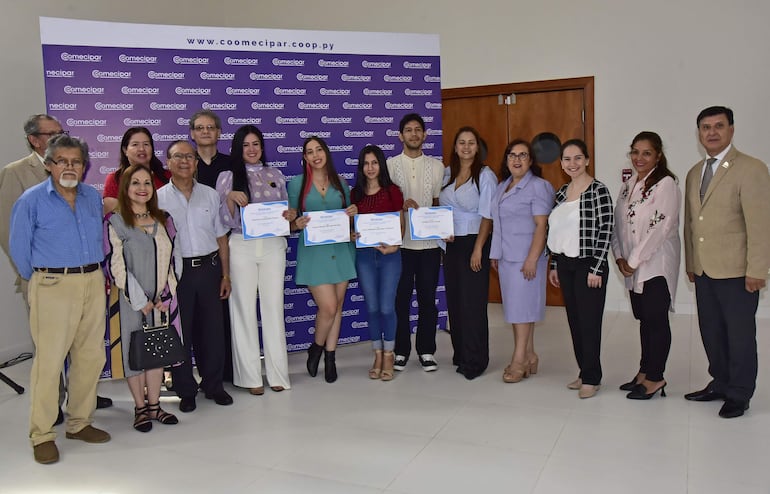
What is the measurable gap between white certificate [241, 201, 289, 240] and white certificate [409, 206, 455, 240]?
857 millimetres

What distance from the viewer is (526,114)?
→ 6.62 meters

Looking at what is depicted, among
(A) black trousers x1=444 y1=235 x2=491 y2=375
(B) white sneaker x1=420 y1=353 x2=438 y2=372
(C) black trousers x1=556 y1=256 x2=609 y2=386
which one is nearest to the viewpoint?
(C) black trousers x1=556 y1=256 x2=609 y2=386

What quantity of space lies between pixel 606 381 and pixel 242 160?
277 centimetres

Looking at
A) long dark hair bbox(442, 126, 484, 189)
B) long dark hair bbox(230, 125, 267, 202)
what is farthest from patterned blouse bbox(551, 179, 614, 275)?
long dark hair bbox(230, 125, 267, 202)

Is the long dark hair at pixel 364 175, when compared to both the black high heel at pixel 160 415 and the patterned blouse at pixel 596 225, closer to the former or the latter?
the patterned blouse at pixel 596 225

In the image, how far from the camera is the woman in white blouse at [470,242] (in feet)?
14.0

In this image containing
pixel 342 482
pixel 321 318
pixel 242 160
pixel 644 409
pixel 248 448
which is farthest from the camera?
pixel 321 318

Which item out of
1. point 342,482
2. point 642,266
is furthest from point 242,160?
point 642,266

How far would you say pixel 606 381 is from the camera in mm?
4250

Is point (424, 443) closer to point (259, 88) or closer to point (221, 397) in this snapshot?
point (221, 397)

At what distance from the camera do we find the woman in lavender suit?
4.05 meters

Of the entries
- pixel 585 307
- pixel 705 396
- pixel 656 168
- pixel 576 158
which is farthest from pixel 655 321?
pixel 576 158

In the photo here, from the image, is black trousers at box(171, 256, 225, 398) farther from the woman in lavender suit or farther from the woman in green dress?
the woman in lavender suit

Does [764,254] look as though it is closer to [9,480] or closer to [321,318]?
[321,318]
